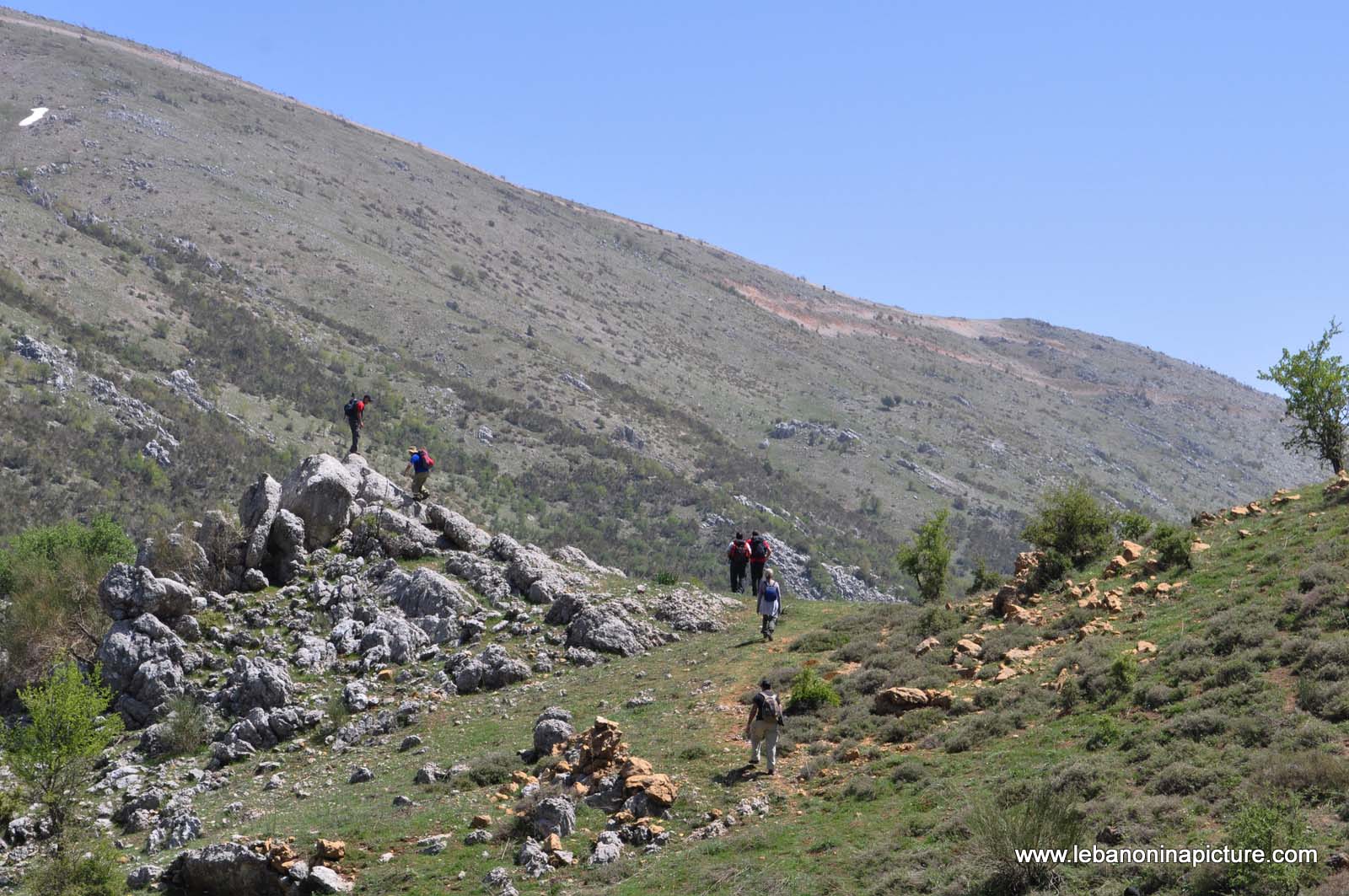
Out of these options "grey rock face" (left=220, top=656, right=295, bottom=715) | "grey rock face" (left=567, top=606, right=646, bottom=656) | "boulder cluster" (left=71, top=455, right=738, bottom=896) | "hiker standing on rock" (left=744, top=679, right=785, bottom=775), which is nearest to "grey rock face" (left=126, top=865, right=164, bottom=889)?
"boulder cluster" (left=71, top=455, right=738, bottom=896)

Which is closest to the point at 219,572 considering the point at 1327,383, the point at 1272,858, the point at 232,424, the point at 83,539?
the point at 83,539

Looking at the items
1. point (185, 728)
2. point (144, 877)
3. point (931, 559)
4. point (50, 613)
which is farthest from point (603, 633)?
point (50, 613)

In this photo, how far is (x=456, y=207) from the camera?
442ft

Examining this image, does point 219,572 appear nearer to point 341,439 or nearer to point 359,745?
point 359,745

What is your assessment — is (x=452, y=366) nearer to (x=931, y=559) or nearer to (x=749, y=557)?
(x=749, y=557)

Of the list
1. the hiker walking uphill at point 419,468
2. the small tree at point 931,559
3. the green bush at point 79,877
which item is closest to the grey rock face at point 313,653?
the hiker walking uphill at point 419,468

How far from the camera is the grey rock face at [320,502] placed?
2930 centimetres

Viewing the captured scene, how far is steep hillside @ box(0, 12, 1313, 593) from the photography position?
65.2 m

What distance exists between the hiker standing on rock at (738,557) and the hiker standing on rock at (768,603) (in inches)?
176

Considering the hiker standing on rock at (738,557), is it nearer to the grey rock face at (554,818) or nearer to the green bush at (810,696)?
the green bush at (810,696)

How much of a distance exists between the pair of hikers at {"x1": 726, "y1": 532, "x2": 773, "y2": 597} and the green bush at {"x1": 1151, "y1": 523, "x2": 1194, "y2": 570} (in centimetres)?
1094

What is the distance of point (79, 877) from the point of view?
14945mm

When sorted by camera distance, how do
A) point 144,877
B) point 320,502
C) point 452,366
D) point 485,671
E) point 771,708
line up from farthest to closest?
point 452,366, point 320,502, point 485,671, point 771,708, point 144,877

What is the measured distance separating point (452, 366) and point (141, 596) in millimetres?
65877
